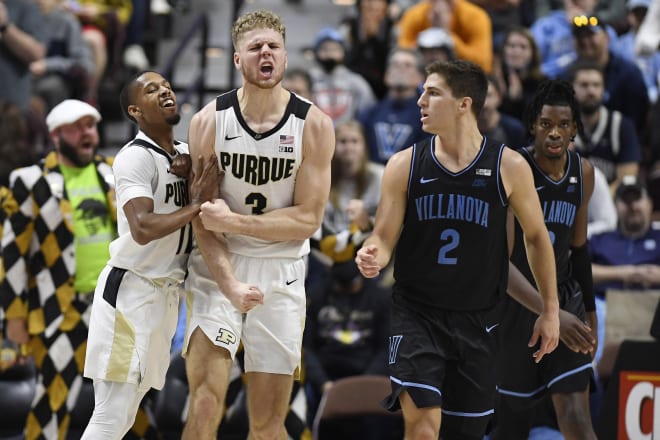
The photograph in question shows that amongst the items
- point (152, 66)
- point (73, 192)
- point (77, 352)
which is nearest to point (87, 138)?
point (73, 192)

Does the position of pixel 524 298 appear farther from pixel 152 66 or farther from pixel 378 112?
pixel 152 66

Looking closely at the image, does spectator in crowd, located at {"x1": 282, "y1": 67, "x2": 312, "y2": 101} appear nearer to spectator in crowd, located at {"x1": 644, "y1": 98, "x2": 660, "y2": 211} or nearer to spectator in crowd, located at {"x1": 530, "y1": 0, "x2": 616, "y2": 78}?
spectator in crowd, located at {"x1": 530, "y1": 0, "x2": 616, "y2": 78}

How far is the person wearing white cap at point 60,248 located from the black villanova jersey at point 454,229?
2669mm

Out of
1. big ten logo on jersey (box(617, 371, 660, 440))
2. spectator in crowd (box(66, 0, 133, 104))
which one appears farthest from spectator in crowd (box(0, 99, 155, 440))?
spectator in crowd (box(66, 0, 133, 104))

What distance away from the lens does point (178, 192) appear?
609 cm

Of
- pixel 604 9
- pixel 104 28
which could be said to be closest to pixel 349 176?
pixel 604 9

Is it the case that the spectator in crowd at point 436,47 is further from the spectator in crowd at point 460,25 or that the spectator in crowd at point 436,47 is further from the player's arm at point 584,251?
the player's arm at point 584,251

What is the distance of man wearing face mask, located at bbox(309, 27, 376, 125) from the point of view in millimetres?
10867

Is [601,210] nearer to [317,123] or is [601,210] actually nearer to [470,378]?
[470,378]

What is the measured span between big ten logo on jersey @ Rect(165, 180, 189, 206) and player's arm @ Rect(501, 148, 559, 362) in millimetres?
1597

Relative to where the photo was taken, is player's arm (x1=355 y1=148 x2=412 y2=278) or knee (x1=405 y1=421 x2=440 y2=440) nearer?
knee (x1=405 y1=421 x2=440 y2=440)

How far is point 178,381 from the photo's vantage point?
328 inches

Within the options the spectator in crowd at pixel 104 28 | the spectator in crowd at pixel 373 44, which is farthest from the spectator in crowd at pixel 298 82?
the spectator in crowd at pixel 104 28

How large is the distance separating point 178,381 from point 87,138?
1778 mm
